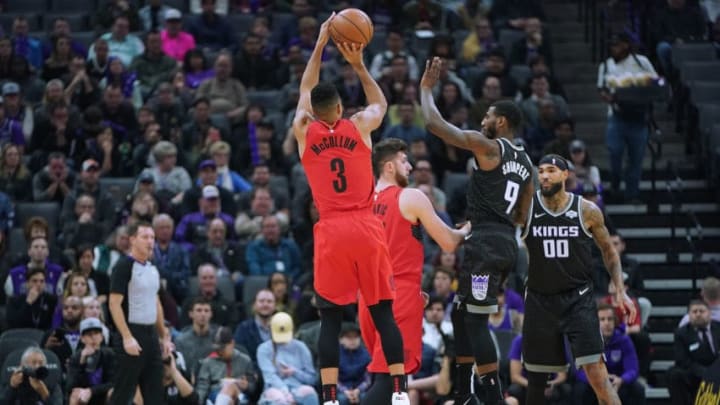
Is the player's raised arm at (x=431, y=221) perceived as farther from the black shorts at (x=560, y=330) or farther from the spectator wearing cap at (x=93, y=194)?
the spectator wearing cap at (x=93, y=194)

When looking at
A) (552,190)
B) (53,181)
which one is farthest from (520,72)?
(552,190)

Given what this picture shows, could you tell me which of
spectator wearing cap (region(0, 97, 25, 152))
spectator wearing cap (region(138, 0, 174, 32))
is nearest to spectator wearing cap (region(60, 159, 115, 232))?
spectator wearing cap (region(0, 97, 25, 152))

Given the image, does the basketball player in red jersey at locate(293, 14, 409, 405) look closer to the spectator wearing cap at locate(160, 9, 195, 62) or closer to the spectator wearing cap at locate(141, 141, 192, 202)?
the spectator wearing cap at locate(141, 141, 192, 202)

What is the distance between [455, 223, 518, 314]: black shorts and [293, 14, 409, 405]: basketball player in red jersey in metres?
0.78

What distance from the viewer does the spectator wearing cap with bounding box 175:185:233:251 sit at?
17.8 m

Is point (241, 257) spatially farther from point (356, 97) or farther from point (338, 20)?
point (338, 20)

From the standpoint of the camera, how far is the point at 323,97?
10.4 metres

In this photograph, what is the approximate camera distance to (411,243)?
11.2 metres

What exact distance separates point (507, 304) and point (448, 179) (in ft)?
8.33

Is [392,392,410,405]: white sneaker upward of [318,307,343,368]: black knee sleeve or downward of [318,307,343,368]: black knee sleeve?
downward

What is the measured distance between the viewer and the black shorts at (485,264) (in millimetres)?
10875

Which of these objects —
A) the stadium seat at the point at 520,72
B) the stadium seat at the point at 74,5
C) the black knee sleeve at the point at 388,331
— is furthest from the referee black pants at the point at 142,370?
the stadium seat at the point at 74,5

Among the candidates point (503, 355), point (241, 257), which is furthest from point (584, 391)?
point (241, 257)

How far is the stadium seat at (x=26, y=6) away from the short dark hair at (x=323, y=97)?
1373 cm
